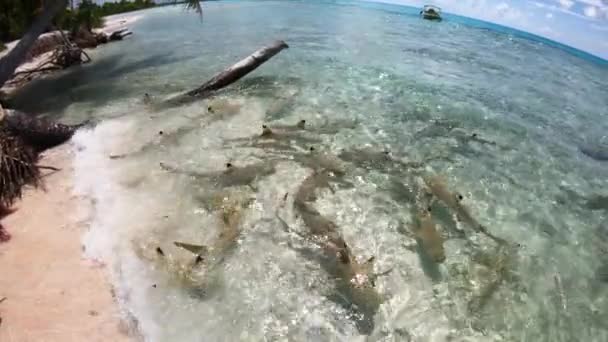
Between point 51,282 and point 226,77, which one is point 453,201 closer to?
point 51,282

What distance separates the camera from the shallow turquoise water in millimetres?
8133

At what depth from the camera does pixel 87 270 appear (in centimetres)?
858

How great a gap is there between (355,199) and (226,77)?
463 inches

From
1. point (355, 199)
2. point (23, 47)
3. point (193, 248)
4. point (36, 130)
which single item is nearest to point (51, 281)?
point (193, 248)

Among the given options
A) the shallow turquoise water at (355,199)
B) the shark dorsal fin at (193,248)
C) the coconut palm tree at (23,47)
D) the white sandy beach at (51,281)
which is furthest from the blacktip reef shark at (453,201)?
the coconut palm tree at (23,47)

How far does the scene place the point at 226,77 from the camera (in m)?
20.8

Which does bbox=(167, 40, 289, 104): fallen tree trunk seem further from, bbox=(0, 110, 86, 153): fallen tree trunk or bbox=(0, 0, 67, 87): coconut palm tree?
bbox=(0, 0, 67, 87): coconut palm tree

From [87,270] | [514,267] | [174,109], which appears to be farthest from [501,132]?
[87,270]

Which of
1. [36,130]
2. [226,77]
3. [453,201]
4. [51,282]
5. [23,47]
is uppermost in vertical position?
[23,47]

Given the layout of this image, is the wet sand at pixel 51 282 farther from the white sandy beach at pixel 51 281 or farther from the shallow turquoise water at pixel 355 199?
the shallow turquoise water at pixel 355 199

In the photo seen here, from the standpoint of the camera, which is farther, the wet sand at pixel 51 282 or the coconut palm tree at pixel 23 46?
the coconut palm tree at pixel 23 46

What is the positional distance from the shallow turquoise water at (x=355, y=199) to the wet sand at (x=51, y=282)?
1.32 feet

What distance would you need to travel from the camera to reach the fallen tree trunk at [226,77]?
64.1 ft

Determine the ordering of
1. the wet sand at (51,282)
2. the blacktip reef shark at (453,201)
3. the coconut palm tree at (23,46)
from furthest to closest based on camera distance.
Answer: the coconut palm tree at (23,46)
the blacktip reef shark at (453,201)
the wet sand at (51,282)
